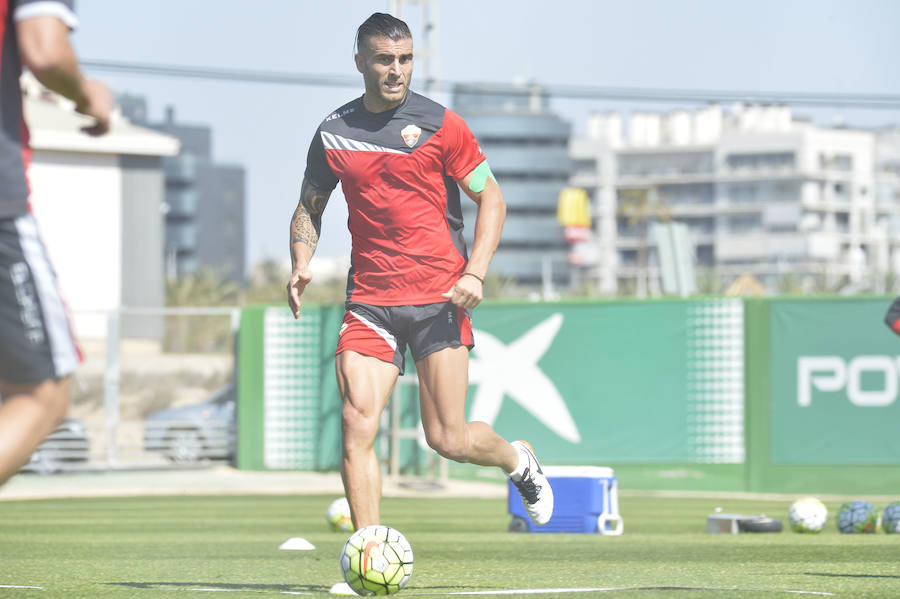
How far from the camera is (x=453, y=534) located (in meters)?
11.8

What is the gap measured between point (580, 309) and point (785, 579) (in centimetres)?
1368

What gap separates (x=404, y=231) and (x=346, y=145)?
47 cm

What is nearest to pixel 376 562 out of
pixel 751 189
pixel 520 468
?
pixel 520 468

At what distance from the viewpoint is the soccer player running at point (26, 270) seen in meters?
3.87

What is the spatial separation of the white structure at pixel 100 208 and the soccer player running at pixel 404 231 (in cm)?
4272

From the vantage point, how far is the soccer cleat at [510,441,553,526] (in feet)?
24.2

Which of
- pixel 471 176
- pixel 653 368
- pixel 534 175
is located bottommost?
pixel 653 368

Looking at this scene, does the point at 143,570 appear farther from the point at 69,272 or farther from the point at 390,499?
the point at 69,272

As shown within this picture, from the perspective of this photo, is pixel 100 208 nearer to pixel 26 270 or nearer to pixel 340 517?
pixel 340 517

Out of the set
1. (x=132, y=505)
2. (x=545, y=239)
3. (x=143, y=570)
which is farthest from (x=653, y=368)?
(x=545, y=239)

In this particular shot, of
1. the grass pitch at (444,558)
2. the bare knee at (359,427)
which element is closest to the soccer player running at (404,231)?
the bare knee at (359,427)

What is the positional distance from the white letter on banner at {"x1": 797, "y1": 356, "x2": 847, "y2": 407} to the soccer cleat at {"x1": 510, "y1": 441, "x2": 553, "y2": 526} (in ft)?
40.1

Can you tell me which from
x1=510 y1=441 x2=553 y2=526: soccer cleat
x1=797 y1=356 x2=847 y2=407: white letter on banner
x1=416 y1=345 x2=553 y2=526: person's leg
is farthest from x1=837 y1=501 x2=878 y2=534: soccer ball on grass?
x1=797 y1=356 x2=847 y2=407: white letter on banner

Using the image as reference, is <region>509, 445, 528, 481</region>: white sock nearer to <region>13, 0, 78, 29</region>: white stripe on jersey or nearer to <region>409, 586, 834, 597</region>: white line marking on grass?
<region>409, 586, 834, 597</region>: white line marking on grass
